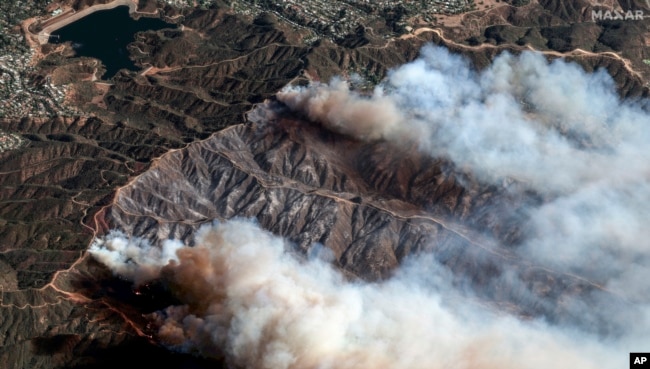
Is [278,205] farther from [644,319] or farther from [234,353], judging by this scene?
[644,319]

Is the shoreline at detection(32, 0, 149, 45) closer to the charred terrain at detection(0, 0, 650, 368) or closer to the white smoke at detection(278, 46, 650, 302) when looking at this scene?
the charred terrain at detection(0, 0, 650, 368)

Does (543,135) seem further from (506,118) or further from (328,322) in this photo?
(328,322)

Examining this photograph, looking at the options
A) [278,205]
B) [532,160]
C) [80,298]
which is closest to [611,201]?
[532,160]

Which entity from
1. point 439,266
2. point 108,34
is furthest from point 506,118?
point 108,34

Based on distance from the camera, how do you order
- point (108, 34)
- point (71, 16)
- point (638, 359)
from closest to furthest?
point (638, 359)
point (108, 34)
point (71, 16)

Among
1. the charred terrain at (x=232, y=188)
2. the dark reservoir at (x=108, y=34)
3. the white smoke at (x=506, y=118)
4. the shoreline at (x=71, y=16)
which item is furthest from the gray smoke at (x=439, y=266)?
the shoreline at (x=71, y=16)

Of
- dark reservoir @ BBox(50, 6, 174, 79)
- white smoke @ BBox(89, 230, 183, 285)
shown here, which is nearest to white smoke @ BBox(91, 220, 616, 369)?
white smoke @ BBox(89, 230, 183, 285)

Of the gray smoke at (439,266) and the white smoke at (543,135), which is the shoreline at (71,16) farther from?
the gray smoke at (439,266)
